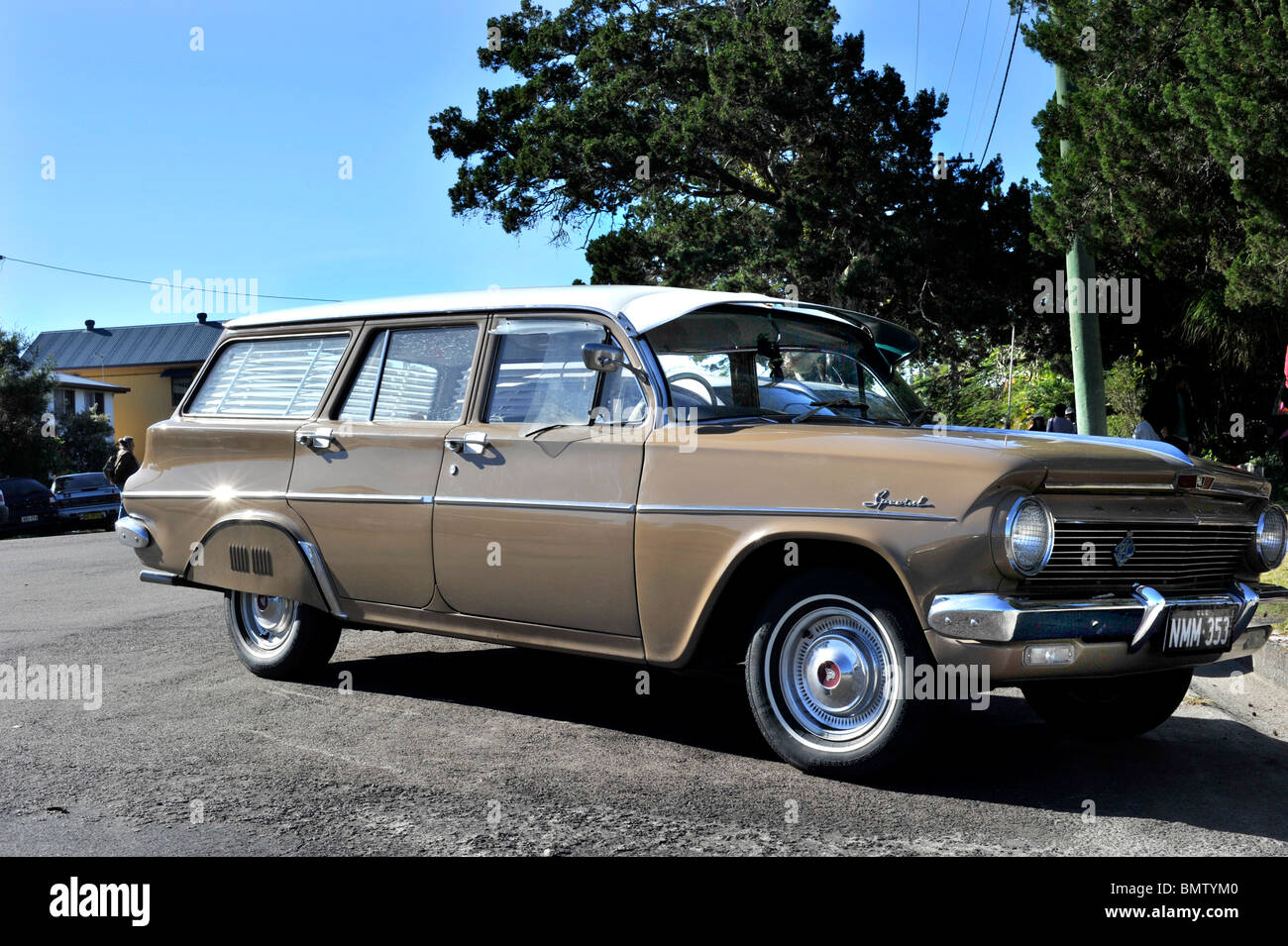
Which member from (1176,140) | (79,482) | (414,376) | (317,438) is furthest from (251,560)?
(79,482)

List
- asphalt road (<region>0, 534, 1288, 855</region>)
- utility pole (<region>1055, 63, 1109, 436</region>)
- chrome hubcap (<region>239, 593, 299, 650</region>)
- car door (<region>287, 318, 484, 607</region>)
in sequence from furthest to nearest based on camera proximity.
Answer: utility pole (<region>1055, 63, 1109, 436</region>), chrome hubcap (<region>239, 593, 299, 650</region>), car door (<region>287, 318, 484, 607</region>), asphalt road (<region>0, 534, 1288, 855</region>)

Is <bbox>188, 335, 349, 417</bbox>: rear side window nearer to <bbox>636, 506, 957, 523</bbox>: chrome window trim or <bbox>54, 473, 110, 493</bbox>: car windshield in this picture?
<bbox>636, 506, 957, 523</bbox>: chrome window trim

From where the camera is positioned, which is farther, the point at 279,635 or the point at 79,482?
the point at 79,482

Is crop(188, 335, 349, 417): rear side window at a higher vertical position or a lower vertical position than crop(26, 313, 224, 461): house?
lower

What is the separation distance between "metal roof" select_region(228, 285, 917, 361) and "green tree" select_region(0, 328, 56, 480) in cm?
3420

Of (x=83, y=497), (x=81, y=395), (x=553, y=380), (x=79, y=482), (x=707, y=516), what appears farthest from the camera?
(x=81, y=395)

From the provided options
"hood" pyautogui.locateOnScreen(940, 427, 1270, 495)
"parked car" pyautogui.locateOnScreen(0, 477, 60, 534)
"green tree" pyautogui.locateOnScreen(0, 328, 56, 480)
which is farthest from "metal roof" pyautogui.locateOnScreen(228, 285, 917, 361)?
"green tree" pyautogui.locateOnScreen(0, 328, 56, 480)

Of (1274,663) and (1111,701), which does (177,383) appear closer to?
(1274,663)

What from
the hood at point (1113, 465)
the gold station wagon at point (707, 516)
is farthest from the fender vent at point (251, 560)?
the hood at point (1113, 465)

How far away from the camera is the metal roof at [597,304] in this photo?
16.4 ft

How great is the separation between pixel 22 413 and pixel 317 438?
3642 cm

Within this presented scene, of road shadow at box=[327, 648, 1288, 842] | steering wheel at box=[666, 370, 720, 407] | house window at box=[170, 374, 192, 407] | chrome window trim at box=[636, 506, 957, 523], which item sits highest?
house window at box=[170, 374, 192, 407]

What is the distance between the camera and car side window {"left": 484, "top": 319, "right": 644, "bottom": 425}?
195 inches

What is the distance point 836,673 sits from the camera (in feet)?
14.2
